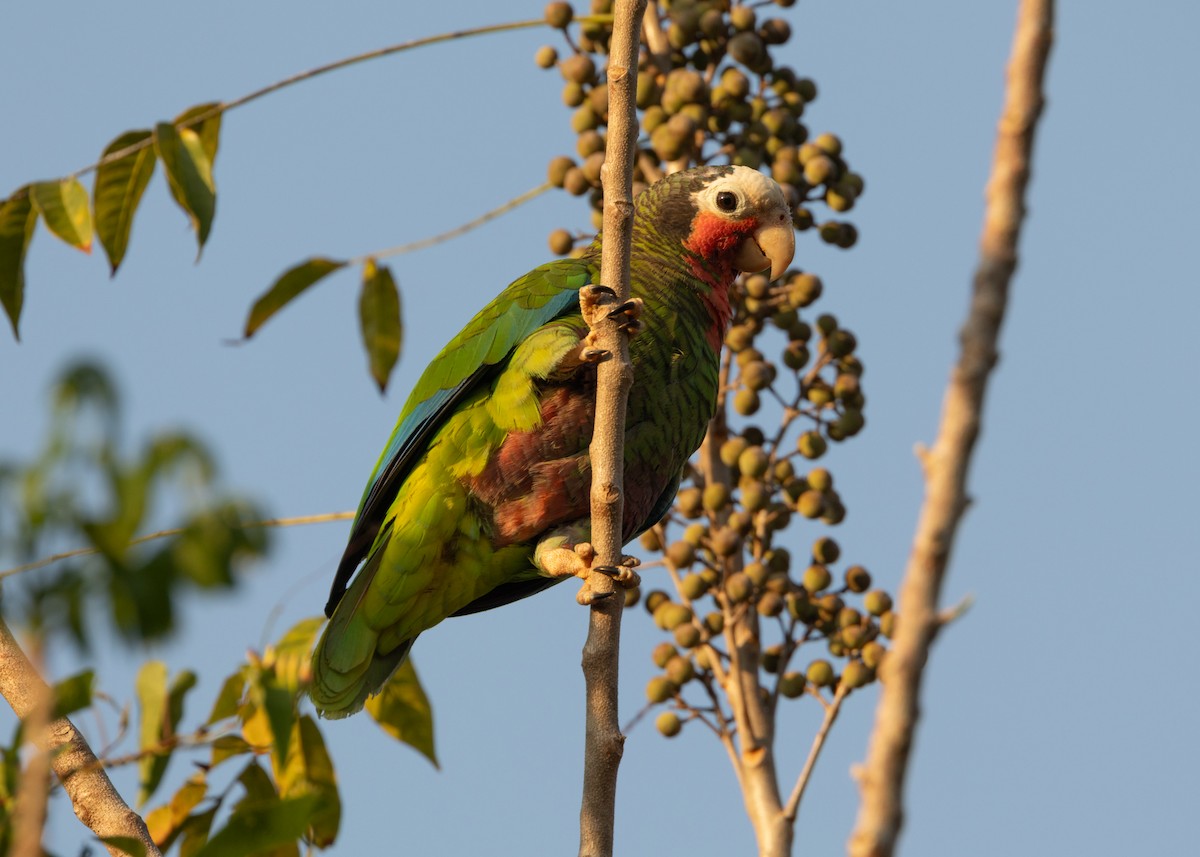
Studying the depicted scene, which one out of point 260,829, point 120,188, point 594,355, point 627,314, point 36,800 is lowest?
point 260,829

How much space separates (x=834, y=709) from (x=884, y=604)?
28 centimetres

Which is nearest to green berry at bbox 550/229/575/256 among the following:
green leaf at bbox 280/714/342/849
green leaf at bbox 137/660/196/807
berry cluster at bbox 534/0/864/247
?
berry cluster at bbox 534/0/864/247

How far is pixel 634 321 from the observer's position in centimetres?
296

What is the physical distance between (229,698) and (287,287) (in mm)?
929

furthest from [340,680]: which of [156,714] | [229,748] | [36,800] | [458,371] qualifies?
[36,800]

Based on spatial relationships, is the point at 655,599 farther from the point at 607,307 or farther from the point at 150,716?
the point at 150,716

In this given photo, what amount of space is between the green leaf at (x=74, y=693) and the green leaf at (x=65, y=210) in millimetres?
1349

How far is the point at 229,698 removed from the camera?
8.77 feet

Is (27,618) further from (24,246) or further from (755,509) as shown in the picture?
(755,509)

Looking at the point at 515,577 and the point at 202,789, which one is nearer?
the point at 202,789

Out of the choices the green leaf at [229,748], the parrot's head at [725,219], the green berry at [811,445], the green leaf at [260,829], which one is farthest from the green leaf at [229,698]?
the parrot's head at [725,219]

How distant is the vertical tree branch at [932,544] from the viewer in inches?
44.5

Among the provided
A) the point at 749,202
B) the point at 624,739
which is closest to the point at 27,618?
the point at 624,739

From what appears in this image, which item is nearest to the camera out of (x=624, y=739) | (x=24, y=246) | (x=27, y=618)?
(x=27, y=618)
